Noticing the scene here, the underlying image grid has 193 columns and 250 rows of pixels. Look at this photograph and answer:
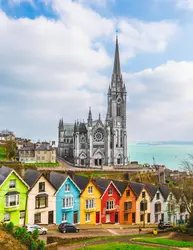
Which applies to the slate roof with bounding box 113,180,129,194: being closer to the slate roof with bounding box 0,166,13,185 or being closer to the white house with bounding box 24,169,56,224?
the white house with bounding box 24,169,56,224

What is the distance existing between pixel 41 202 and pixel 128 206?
48.6 feet

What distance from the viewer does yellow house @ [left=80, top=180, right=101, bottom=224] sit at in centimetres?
4422

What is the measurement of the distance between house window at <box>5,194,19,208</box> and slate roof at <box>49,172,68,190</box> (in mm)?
5825

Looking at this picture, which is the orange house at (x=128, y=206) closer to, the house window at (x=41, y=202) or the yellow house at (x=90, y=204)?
the yellow house at (x=90, y=204)

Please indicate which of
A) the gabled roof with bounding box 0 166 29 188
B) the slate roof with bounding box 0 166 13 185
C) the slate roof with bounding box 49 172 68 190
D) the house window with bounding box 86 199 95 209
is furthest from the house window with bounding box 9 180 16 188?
the house window with bounding box 86 199 95 209

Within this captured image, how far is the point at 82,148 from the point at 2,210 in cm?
9696

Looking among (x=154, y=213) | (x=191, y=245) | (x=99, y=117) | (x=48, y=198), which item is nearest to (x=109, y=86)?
(x=99, y=117)

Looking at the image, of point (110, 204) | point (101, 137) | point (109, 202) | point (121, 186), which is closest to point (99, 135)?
point (101, 137)

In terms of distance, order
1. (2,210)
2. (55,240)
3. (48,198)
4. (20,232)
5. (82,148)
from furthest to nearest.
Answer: (82,148) < (48,198) < (2,210) < (55,240) < (20,232)

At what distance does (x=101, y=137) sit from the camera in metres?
137

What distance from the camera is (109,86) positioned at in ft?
502

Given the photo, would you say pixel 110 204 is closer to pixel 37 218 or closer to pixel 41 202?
pixel 41 202

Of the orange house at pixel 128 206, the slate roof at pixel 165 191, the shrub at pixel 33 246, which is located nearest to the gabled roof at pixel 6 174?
the orange house at pixel 128 206

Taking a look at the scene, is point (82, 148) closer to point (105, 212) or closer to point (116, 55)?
point (116, 55)
